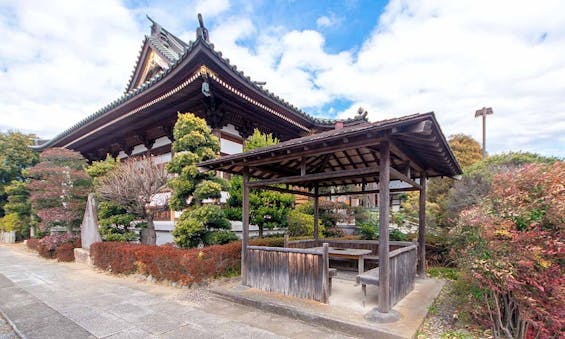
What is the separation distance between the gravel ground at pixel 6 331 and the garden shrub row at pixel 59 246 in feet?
18.7

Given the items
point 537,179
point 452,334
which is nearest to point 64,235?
point 452,334

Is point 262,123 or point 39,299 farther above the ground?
point 262,123

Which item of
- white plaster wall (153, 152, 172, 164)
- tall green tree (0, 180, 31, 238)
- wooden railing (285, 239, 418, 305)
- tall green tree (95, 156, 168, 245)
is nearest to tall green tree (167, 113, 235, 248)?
tall green tree (95, 156, 168, 245)

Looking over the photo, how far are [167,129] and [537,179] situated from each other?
9.14 meters

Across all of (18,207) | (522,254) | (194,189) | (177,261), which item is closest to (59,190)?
(194,189)

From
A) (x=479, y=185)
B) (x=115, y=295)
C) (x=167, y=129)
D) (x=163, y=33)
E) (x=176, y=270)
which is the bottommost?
(x=115, y=295)

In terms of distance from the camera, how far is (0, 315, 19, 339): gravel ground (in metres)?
3.71

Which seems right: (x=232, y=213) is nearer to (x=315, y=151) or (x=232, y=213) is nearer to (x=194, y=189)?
(x=194, y=189)

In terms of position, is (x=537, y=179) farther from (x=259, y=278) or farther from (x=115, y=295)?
(x=115, y=295)

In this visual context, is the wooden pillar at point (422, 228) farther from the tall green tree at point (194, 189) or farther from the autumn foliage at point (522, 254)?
the tall green tree at point (194, 189)

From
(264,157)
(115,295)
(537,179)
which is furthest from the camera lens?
(115,295)

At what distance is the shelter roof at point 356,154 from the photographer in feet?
12.1

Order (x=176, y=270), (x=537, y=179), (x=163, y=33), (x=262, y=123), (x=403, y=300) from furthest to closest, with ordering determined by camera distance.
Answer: (x=163, y=33), (x=262, y=123), (x=176, y=270), (x=403, y=300), (x=537, y=179)

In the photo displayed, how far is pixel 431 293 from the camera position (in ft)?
16.6
